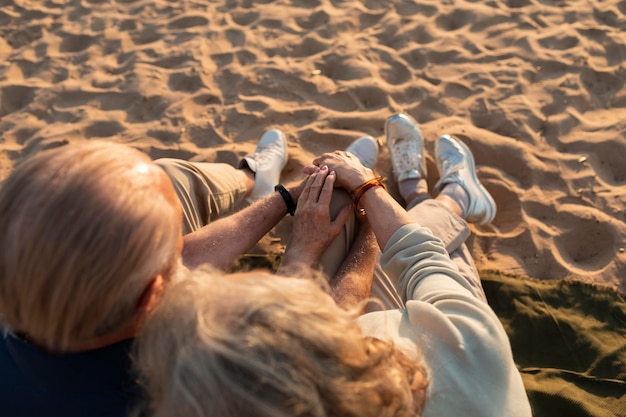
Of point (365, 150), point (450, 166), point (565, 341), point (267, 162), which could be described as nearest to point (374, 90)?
point (365, 150)

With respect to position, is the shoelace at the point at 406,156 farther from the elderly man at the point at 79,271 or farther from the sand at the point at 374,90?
the elderly man at the point at 79,271

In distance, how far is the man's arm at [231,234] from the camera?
1848 mm

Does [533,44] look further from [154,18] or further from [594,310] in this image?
[154,18]

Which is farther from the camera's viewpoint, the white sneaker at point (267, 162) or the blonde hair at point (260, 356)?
the white sneaker at point (267, 162)

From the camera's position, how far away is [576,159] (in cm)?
265

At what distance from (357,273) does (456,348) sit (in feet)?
2.12

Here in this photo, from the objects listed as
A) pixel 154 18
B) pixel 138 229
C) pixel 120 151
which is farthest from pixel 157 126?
pixel 138 229

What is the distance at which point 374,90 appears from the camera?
3.00 m

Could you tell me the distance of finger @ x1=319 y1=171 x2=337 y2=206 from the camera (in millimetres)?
1966

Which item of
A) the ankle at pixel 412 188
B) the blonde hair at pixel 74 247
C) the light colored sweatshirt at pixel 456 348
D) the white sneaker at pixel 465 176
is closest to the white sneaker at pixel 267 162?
the ankle at pixel 412 188

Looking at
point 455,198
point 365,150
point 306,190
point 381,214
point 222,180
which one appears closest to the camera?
point 381,214

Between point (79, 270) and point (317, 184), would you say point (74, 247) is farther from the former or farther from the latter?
point (317, 184)

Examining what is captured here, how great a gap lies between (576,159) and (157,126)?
6.95ft

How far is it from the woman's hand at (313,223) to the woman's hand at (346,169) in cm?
2
